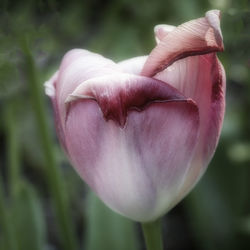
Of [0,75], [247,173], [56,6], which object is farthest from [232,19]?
[247,173]

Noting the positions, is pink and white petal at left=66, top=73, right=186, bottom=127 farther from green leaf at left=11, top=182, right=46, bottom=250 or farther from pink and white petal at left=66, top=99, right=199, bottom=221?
green leaf at left=11, top=182, right=46, bottom=250

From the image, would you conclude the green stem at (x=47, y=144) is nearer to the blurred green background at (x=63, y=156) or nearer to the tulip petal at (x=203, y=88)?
the blurred green background at (x=63, y=156)

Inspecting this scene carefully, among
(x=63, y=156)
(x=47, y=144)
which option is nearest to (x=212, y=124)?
(x=47, y=144)

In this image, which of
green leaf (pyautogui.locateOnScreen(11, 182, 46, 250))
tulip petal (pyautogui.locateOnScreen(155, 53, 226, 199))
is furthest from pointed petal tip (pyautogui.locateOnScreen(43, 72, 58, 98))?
green leaf (pyautogui.locateOnScreen(11, 182, 46, 250))

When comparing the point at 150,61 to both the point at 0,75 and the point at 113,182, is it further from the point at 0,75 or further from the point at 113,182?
the point at 0,75

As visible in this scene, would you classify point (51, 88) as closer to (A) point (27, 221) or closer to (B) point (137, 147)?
(B) point (137, 147)
